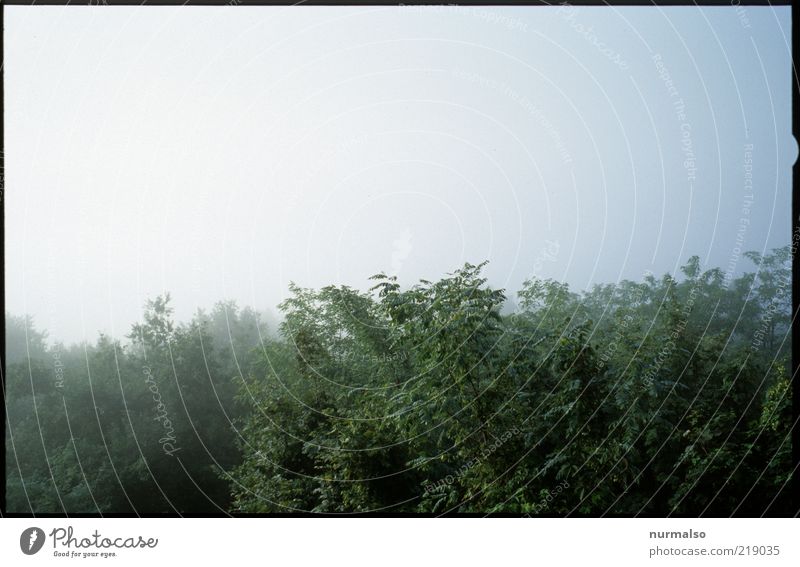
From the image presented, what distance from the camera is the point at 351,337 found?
4.51 meters

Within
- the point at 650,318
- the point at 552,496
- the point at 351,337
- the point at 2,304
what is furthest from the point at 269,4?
the point at 552,496

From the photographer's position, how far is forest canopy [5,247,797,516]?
159 inches

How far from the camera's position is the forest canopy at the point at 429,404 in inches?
159
